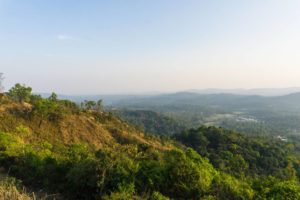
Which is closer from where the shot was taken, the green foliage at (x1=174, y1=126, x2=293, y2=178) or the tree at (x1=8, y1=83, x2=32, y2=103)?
the tree at (x1=8, y1=83, x2=32, y2=103)

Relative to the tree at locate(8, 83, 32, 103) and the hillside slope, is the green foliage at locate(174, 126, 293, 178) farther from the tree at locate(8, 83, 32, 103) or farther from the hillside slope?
the tree at locate(8, 83, 32, 103)

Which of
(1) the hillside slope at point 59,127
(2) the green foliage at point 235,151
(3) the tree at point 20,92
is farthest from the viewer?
(2) the green foliage at point 235,151

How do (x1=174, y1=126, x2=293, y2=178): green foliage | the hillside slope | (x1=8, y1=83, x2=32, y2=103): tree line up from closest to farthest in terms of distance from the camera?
the hillside slope, (x1=8, y1=83, x2=32, y2=103): tree, (x1=174, y1=126, x2=293, y2=178): green foliage

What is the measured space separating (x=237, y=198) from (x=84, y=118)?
31458 millimetres

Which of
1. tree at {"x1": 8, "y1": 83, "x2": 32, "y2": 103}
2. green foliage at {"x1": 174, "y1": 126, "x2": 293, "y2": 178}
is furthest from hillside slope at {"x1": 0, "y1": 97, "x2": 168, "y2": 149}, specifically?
green foliage at {"x1": 174, "y1": 126, "x2": 293, "y2": 178}

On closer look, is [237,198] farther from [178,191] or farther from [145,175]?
[145,175]

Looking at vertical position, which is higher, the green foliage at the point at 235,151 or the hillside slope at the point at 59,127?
the hillside slope at the point at 59,127

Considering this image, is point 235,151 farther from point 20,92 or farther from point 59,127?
point 20,92

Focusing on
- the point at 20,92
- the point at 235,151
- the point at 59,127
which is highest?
the point at 20,92

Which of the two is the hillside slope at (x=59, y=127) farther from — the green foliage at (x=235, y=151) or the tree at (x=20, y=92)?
the green foliage at (x=235, y=151)

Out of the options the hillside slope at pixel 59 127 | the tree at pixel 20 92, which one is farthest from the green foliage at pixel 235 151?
the tree at pixel 20 92

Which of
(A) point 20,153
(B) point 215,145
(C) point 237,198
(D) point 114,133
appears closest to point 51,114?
(D) point 114,133

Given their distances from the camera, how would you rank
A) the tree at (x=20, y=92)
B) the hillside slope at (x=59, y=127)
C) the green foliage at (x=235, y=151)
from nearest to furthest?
the hillside slope at (x=59, y=127)
the tree at (x=20, y=92)
the green foliage at (x=235, y=151)

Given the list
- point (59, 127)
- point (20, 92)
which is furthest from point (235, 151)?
point (20, 92)
